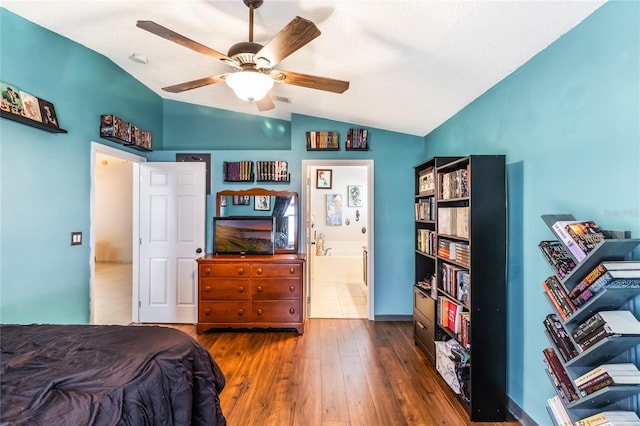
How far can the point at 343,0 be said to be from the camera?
1.70m

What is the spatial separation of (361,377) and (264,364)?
89cm

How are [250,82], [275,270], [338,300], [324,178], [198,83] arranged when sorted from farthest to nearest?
[324,178] → [338,300] → [275,270] → [198,83] → [250,82]

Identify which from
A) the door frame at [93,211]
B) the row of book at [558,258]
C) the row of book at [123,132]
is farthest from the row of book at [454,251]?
the row of book at [123,132]

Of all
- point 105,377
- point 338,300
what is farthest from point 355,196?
point 105,377

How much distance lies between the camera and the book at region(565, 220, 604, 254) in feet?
4.23

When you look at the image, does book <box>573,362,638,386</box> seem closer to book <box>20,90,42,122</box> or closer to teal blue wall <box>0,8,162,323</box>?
teal blue wall <box>0,8,162,323</box>

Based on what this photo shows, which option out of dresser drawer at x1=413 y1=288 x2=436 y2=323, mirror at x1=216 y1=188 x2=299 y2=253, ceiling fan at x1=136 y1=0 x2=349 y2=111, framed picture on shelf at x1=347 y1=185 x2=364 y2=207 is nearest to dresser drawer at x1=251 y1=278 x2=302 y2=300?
mirror at x1=216 y1=188 x2=299 y2=253

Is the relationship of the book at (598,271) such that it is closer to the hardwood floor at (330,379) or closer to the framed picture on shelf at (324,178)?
the hardwood floor at (330,379)

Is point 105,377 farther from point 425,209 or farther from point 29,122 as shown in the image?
point 425,209

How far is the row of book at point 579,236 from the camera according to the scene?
129cm

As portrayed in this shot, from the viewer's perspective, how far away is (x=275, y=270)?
3.37 meters

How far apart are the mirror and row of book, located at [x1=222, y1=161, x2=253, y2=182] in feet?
0.53

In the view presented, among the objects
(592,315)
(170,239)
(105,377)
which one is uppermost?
(170,239)

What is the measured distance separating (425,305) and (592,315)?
1.70 meters
